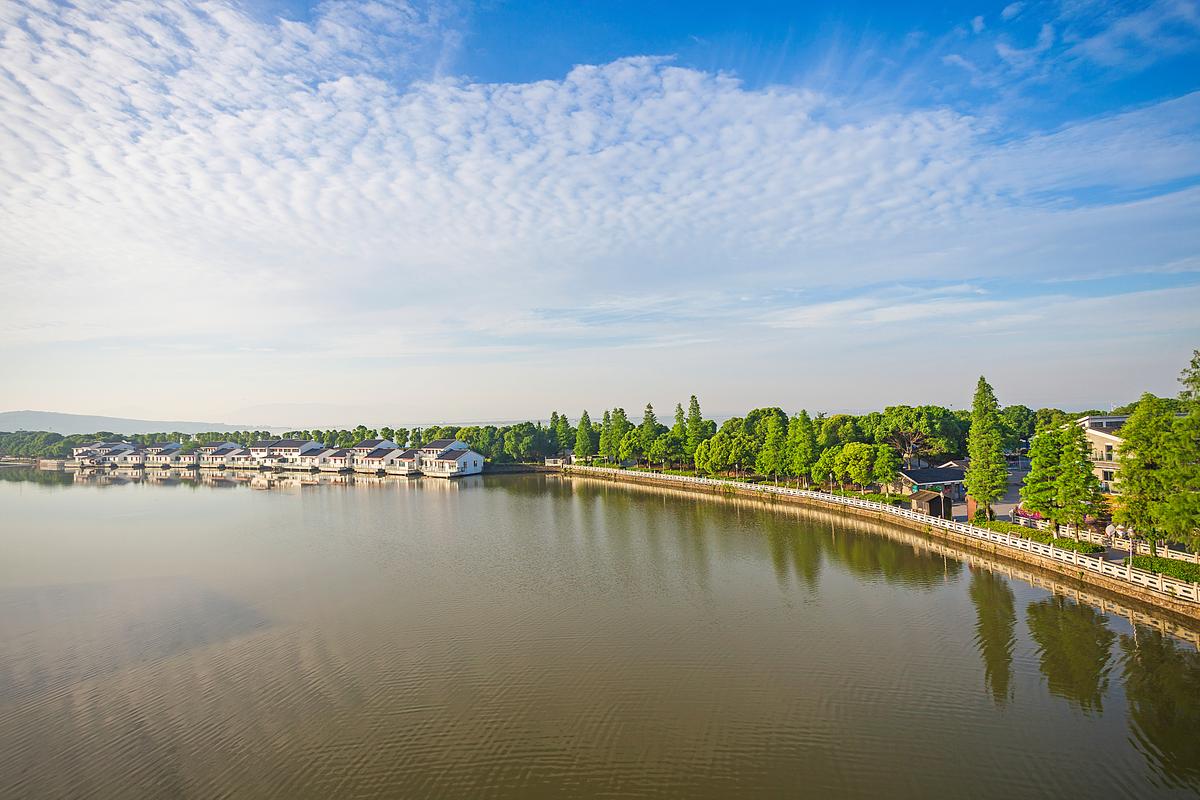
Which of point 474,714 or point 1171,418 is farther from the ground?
point 1171,418

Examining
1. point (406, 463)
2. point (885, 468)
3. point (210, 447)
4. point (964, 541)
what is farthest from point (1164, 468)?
point (210, 447)

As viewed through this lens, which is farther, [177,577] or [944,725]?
[177,577]

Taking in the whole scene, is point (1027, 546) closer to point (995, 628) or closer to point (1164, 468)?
point (1164, 468)

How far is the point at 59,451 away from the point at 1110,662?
377 ft

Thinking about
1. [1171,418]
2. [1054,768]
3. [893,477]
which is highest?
[1171,418]

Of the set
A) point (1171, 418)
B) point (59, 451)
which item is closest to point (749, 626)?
point (1171, 418)

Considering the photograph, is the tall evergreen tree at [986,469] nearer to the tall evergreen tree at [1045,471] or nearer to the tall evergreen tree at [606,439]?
the tall evergreen tree at [1045,471]

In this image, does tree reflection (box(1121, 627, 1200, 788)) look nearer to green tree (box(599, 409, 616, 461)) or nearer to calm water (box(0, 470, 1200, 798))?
calm water (box(0, 470, 1200, 798))

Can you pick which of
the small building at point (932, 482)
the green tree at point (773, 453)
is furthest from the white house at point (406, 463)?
the small building at point (932, 482)

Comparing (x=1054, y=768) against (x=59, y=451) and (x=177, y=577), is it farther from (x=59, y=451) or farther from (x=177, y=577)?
(x=59, y=451)

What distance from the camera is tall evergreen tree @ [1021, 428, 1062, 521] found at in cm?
2025

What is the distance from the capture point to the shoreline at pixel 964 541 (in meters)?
15.3

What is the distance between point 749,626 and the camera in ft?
50.8

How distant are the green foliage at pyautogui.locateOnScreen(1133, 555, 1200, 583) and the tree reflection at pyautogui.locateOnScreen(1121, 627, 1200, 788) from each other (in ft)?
8.75
